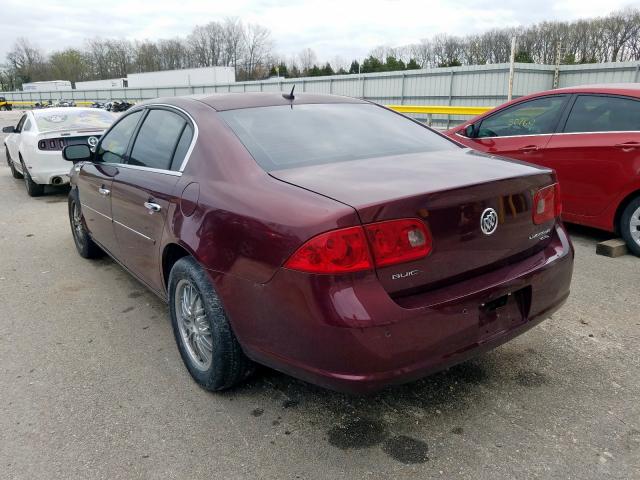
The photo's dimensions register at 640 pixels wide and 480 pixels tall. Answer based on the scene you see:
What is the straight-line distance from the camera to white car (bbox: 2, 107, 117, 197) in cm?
838

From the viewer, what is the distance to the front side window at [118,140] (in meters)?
3.94

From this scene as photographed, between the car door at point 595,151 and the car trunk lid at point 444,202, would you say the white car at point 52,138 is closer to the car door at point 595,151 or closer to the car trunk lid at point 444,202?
the car door at point 595,151

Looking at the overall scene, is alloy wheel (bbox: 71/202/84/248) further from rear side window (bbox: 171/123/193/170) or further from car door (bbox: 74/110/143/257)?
rear side window (bbox: 171/123/193/170)

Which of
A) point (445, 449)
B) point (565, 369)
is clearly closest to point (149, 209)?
point (445, 449)

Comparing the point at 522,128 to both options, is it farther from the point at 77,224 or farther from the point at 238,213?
the point at 77,224

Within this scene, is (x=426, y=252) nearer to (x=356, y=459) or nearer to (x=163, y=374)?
(x=356, y=459)

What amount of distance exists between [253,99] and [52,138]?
6.44 m

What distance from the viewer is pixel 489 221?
2.36 m

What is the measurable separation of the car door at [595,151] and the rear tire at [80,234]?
15.3 feet

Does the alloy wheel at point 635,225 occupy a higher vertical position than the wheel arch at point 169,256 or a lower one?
lower

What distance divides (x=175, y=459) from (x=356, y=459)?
0.80m

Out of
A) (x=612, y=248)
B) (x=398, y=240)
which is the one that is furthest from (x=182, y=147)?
(x=612, y=248)

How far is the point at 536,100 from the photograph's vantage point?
5.75 meters

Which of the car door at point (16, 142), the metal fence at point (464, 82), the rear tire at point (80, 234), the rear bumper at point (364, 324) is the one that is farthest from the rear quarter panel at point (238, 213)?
the metal fence at point (464, 82)
